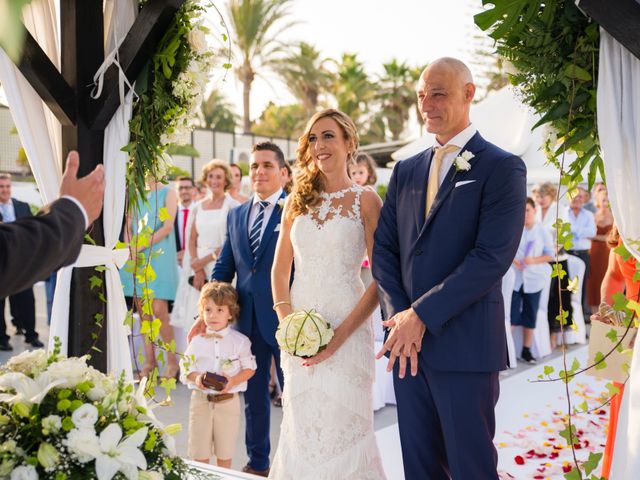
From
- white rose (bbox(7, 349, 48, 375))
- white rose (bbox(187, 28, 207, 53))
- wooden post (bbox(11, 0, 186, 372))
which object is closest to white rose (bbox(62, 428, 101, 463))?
white rose (bbox(7, 349, 48, 375))

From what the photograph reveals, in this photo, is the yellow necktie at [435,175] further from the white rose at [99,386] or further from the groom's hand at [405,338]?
the white rose at [99,386]

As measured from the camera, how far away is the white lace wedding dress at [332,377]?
3512 millimetres

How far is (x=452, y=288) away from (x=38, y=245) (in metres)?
1.71

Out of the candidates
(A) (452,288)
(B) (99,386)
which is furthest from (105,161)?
(A) (452,288)

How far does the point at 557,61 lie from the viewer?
2.80 metres

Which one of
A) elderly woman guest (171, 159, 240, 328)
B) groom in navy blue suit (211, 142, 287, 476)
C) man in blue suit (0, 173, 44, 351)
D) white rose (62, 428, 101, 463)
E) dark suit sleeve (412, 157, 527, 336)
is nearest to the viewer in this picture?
white rose (62, 428, 101, 463)

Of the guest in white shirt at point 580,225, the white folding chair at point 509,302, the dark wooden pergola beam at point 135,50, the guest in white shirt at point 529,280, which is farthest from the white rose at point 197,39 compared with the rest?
the guest in white shirt at point 580,225

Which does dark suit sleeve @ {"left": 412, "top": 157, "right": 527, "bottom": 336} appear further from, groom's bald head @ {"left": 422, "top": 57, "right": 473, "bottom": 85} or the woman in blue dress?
the woman in blue dress

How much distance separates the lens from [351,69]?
36.3 metres

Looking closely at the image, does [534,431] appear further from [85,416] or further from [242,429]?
[85,416]

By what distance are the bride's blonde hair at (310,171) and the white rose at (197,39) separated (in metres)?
0.71

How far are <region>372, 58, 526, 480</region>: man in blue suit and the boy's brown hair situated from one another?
4.89ft

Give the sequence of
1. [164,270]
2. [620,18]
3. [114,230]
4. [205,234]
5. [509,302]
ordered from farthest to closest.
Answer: [509,302] → [164,270] → [205,234] → [114,230] → [620,18]

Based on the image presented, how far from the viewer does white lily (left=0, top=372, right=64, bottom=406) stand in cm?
192
